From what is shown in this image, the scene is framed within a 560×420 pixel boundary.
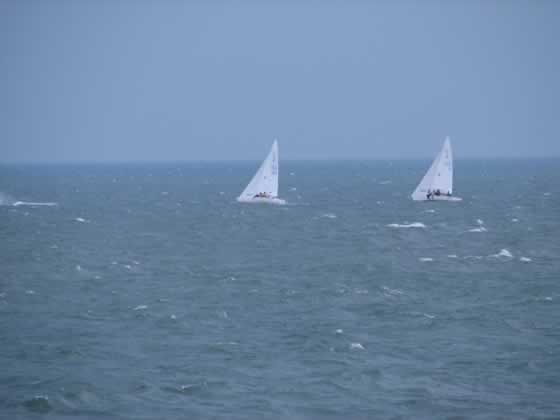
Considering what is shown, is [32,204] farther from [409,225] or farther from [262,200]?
[409,225]

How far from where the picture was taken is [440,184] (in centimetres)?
11375

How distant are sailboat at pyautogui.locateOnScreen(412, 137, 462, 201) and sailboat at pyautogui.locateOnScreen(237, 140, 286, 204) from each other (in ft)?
60.1

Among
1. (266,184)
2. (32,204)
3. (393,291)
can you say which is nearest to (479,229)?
(266,184)

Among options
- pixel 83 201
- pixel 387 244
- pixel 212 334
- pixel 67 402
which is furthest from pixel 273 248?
pixel 83 201

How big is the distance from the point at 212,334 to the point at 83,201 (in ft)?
294

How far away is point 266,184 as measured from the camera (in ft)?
353

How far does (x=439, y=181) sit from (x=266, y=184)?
21.8 meters

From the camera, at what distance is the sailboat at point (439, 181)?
110 meters

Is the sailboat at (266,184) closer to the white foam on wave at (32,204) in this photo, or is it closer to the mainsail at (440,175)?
the mainsail at (440,175)

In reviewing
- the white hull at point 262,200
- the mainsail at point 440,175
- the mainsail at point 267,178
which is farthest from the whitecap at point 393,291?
the mainsail at point 440,175

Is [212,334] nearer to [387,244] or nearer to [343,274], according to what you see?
[343,274]

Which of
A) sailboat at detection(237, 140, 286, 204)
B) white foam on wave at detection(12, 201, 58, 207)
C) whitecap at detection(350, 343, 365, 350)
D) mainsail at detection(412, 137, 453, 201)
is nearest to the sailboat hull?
sailboat at detection(237, 140, 286, 204)

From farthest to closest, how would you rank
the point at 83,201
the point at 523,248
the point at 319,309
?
the point at 83,201
the point at 523,248
the point at 319,309

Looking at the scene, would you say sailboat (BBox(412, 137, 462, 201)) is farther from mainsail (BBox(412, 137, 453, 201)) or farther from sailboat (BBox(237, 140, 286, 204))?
sailboat (BBox(237, 140, 286, 204))
